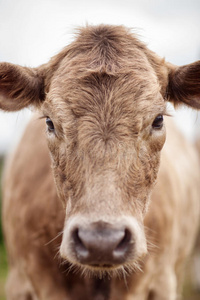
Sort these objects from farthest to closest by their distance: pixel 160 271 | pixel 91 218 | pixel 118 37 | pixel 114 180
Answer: pixel 160 271
pixel 118 37
pixel 114 180
pixel 91 218

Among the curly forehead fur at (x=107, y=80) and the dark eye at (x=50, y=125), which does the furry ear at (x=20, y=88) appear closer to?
the curly forehead fur at (x=107, y=80)

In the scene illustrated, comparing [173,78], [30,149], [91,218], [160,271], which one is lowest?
[160,271]

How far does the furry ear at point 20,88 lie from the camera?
4.23m

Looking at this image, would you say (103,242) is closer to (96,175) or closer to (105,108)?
(96,175)

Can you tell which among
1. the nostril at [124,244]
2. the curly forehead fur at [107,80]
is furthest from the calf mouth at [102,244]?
the curly forehead fur at [107,80]

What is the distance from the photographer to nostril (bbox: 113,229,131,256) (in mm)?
3144

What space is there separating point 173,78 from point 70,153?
1.32 metres

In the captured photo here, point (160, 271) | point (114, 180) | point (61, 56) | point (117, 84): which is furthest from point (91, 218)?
point (160, 271)

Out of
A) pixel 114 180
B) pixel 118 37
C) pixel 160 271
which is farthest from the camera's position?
pixel 160 271

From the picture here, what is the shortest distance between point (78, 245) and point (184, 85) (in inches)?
73.9

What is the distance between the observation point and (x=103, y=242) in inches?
119

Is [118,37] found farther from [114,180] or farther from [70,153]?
[114,180]

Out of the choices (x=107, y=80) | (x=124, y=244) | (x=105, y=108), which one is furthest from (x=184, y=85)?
(x=124, y=244)

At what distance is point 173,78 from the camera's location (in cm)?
439
